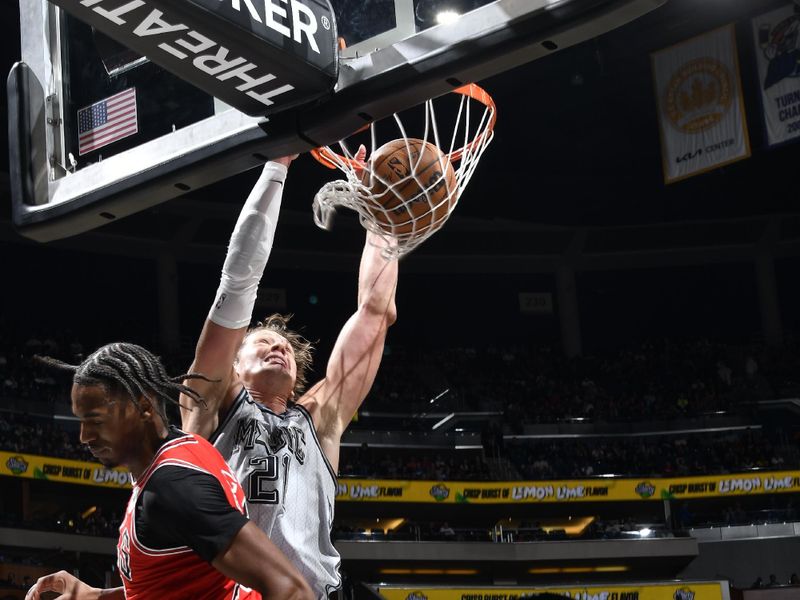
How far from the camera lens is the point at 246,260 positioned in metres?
3.35

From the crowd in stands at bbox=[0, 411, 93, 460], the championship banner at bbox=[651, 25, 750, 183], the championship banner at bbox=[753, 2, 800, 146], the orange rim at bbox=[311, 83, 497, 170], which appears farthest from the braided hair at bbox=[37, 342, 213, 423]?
the crowd in stands at bbox=[0, 411, 93, 460]

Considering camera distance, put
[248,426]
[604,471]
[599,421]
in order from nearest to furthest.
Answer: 1. [248,426]
2. [604,471]
3. [599,421]

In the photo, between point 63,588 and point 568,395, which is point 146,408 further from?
point 568,395

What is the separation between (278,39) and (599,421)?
22.6m

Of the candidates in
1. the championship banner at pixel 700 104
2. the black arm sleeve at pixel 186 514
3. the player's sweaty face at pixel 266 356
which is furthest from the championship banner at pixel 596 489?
the black arm sleeve at pixel 186 514

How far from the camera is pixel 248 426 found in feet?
11.5

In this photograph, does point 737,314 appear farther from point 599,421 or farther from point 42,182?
point 42,182

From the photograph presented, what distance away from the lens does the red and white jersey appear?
216 cm

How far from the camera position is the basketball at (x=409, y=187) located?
358 centimetres

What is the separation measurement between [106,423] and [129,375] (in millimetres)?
A: 111

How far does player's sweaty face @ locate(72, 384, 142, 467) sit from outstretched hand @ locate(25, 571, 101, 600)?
0.61 m

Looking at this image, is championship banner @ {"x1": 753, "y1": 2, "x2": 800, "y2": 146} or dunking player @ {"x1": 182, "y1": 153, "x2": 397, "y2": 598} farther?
championship banner @ {"x1": 753, "y1": 2, "x2": 800, "y2": 146}

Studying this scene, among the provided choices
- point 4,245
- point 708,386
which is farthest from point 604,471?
point 4,245

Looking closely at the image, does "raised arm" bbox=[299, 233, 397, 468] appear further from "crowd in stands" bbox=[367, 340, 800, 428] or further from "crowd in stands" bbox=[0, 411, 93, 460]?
"crowd in stands" bbox=[367, 340, 800, 428]
